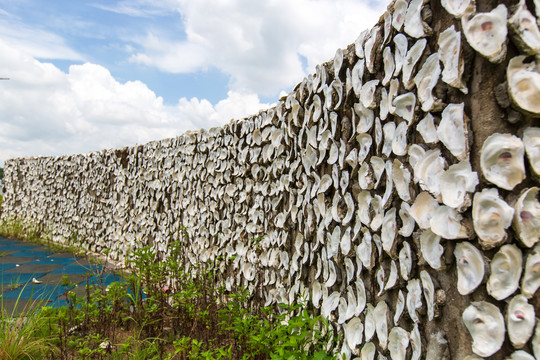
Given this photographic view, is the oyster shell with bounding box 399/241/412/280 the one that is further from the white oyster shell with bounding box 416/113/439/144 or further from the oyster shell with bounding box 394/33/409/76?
the oyster shell with bounding box 394/33/409/76

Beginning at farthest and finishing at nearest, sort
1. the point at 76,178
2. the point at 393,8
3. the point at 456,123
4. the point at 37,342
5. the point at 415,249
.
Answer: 1. the point at 76,178
2. the point at 37,342
3. the point at 393,8
4. the point at 415,249
5. the point at 456,123

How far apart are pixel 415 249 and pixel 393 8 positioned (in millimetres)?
912

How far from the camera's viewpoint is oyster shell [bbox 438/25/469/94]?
3.53 ft

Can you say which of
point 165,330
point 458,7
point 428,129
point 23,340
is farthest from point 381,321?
point 23,340

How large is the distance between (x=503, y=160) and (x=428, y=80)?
1.22 feet

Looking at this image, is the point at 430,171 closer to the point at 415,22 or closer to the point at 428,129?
the point at 428,129

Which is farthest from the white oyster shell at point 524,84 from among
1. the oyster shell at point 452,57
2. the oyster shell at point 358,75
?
the oyster shell at point 358,75

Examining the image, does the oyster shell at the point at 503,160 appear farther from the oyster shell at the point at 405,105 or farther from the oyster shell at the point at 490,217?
the oyster shell at the point at 405,105

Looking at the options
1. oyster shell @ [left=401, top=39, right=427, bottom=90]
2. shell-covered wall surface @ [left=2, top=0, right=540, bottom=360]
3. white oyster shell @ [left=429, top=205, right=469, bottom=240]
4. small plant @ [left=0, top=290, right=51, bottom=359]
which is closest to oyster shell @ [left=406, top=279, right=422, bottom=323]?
shell-covered wall surface @ [left=2, top=0, right=540, bottom=360]

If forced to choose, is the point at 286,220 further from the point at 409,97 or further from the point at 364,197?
the point at 409,97

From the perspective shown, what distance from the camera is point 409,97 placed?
4.21 feet

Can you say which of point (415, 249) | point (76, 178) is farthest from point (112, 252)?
point (415, 249)

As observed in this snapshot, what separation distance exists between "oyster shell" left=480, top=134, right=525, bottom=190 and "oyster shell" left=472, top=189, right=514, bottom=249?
4 centimetres

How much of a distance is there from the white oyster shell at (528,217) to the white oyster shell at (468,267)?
130mm
